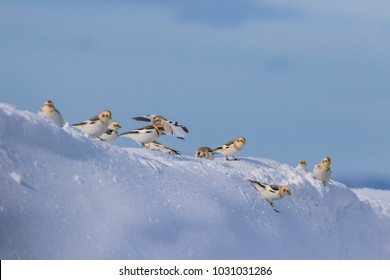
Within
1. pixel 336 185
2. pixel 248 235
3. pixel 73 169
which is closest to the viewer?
pixel 73 169

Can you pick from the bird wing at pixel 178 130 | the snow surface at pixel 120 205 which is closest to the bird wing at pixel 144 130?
the snow surface at pixel 120 205

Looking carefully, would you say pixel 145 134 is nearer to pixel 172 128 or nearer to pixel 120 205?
pixel 172 128

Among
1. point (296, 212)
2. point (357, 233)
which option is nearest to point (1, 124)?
point (296, 212)

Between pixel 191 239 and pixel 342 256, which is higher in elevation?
pixel 342 256

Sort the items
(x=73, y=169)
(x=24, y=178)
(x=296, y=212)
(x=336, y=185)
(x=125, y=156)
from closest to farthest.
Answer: (x=24, y=178) → (x=73, y=169) → (x=125, y=156) → (x=296, y=212) → (x=336, y=185)

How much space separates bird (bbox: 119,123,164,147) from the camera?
607 inches

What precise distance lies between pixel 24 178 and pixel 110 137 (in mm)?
6545

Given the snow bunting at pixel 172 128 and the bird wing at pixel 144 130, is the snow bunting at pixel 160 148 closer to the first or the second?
the snow bunting at pixel 172 128

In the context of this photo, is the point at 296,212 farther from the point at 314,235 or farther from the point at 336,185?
the point at 336,185

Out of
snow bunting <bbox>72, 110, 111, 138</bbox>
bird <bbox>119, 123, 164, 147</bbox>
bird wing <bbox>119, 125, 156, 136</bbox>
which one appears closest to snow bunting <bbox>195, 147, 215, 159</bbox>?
bird <bbox>119, 123, 164, 147</bbox>

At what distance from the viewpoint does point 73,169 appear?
1044 cm

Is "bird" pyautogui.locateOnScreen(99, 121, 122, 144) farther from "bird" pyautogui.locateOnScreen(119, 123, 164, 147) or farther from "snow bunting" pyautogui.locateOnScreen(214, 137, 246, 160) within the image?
"snow bunting" pyautogui.locateOnScreen(214, 137, 246, 160)

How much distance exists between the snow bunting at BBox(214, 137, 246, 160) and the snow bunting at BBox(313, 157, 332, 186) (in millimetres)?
1864

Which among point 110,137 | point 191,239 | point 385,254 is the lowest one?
point 191,239
